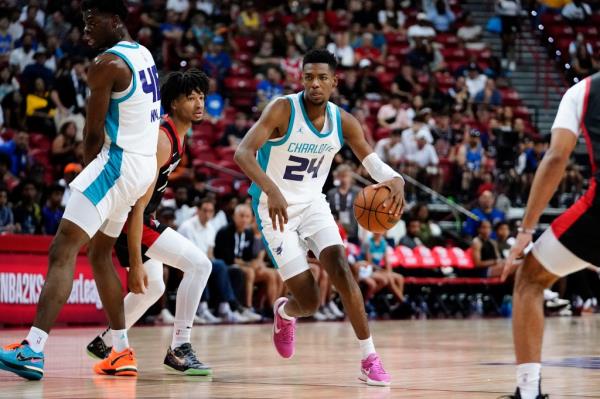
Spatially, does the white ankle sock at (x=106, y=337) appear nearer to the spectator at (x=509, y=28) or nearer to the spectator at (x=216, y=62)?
the spectator at (x=216, y=62)

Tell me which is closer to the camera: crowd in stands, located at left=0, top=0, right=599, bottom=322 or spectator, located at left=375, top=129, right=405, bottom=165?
crowd in stands, located at left=0, top=0, right=599, bottom=322

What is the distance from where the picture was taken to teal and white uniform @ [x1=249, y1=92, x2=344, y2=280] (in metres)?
7.21

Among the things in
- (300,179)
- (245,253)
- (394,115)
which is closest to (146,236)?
(300,179)

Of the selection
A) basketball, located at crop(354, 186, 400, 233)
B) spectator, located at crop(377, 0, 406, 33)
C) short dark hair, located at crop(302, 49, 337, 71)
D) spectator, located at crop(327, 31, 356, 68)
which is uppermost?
spectator, located at crop(377, 0, 406, 33)

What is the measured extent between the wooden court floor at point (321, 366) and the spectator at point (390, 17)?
Result: 38.4ft

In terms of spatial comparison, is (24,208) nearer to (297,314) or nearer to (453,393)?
(297,314)

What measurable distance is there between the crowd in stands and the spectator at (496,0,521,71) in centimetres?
3

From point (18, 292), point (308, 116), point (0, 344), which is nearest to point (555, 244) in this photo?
point (308, 116)

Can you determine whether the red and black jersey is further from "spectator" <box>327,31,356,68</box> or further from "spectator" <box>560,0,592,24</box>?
"spectator" <box>560,0,592,24</box>

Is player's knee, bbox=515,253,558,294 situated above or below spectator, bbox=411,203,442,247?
above

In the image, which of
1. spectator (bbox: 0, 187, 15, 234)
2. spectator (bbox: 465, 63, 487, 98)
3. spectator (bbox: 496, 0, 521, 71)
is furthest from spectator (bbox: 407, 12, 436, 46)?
spectator (bbox: 0, 187, 15, 234)

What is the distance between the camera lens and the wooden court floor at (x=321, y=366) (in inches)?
244

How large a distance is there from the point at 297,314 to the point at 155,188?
1.32 metres

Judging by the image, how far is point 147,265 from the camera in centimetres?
776
